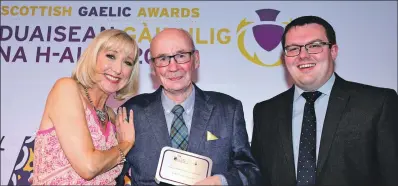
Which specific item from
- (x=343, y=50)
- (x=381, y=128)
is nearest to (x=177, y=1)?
(x=343, y=50)

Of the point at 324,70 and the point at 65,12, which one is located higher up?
the point at 65,12

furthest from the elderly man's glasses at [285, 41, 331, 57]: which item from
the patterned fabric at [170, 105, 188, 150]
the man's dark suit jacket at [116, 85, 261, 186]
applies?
the patterned fabric at [170, 105, 188, 150]

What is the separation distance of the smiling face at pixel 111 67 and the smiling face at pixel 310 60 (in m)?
1.06

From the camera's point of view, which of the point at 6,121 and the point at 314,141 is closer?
the point at 314,141

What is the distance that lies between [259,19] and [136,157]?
198cm

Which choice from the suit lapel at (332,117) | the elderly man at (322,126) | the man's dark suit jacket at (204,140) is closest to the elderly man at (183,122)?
the man's dark suit jacket at (204,140)

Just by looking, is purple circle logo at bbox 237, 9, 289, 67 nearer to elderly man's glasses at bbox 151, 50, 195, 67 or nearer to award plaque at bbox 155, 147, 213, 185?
elderly man's glasses at bbox 151, 50, 195, 67

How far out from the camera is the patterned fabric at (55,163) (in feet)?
6.71

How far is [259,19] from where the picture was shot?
3.67 meters

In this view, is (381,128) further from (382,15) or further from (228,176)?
(382,15)

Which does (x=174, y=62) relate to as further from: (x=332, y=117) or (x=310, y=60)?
(x=332, y=117)

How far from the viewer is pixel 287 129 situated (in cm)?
243

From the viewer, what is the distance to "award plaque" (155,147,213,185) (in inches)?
81.9

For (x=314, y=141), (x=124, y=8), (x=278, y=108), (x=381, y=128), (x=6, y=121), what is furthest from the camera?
(x=124, y=8)
